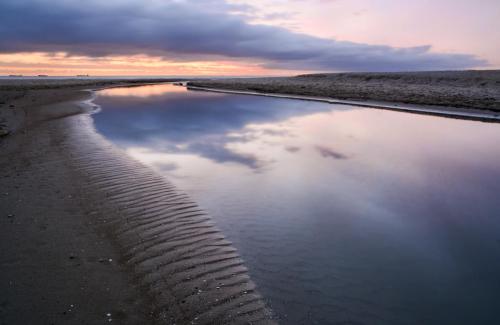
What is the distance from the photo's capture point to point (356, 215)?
8195 mm

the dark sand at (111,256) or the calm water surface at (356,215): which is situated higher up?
the dark sand at (111,256)

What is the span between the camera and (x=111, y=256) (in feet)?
18.7

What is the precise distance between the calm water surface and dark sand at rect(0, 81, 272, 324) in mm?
568

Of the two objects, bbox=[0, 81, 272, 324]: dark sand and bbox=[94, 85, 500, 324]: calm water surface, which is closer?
bbox=[0, 81, 272, 324]: dark sand

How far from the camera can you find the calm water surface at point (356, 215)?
5.03 metres

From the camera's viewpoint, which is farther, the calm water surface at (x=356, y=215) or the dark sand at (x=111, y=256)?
the calm water surface at (x=356, y=215)

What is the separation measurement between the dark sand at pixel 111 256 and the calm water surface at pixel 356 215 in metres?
0.57

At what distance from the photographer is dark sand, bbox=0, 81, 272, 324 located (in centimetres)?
446

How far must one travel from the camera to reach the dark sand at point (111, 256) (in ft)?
14.6

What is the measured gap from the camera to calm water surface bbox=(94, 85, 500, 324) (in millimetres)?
5031

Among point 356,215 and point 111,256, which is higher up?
point 111,256

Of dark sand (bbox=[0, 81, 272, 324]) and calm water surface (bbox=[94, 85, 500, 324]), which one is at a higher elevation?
dark sand (bbox=[0, 81, 272, 324])

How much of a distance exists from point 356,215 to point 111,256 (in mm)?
5270

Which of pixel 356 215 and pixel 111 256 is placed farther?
pixel 356 215
